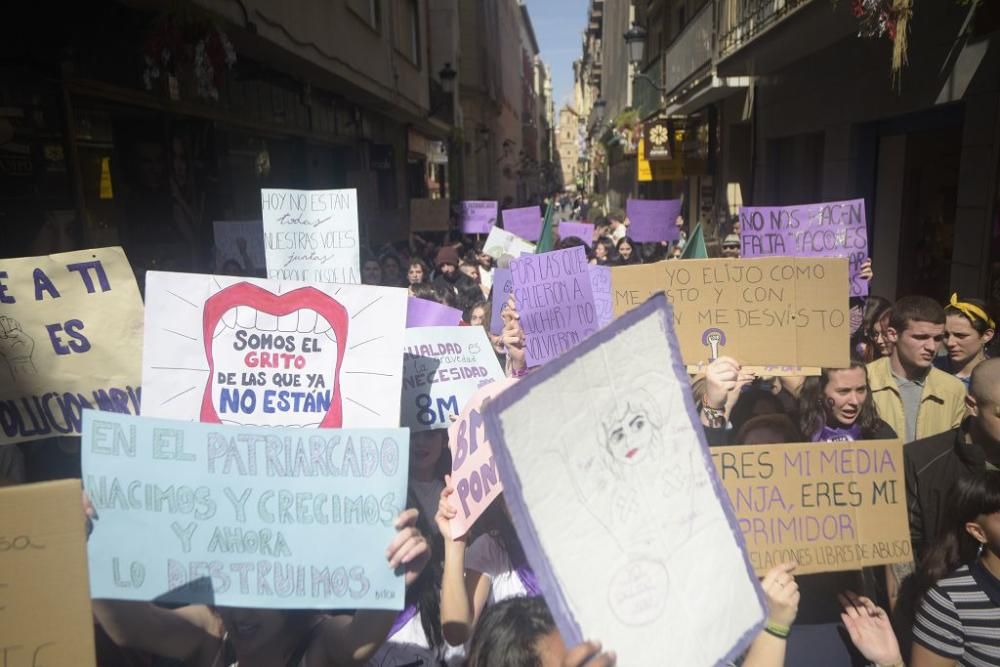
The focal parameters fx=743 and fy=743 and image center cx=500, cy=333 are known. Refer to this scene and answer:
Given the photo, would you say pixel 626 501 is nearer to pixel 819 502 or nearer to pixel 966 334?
pixel 819 502

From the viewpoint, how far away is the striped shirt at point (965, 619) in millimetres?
2061

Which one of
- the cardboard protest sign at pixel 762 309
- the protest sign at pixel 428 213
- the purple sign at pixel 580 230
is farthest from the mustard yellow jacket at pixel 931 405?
the protest sign at pixel 428 213

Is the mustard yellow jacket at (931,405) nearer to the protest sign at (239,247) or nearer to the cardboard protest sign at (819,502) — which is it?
the cardboard protest sign at (819,502)

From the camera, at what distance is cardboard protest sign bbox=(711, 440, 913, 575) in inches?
85.5

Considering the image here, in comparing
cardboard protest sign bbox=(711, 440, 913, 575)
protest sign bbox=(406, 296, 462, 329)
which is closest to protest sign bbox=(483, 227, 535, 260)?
protest sign bbox=(406, 296, 462, 329)

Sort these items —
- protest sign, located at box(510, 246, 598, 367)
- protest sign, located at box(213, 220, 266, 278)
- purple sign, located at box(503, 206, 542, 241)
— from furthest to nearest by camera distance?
purple sign, located at box(503, 206, 542, 241)
protest sign, located at box(213, 220, 266, 278)
protest sign, located at box(510, 246, 598, 367)

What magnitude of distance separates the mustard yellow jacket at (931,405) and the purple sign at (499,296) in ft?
7.20

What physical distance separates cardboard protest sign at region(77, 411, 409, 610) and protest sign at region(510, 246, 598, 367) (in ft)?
5.68

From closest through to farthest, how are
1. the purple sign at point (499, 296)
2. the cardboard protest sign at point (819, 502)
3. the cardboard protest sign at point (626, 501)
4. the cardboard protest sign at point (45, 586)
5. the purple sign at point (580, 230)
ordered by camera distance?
the cardboard protest sign at point (626, 501) < the cardboard protest sign at point (45, 586) < the cardboard protest sign at point (819, 502) < the purple sign at point (499, 296) < the purple sign at point (580, 230)

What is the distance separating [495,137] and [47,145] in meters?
39.1

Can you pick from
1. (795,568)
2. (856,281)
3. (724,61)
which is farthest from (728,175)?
(795,568)

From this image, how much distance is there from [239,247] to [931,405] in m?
5.56

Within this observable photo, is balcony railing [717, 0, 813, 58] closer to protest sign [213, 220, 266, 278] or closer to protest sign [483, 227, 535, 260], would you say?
protest sign [483, 227, 535, 260]

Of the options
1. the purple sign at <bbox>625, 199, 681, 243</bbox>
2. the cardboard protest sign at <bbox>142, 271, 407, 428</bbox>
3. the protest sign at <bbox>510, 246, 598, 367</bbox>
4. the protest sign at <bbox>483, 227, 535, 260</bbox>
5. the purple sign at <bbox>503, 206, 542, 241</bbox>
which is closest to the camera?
Answer: the cardboard protest sign at <bbox>142, 271, 407, 428</bbox>
